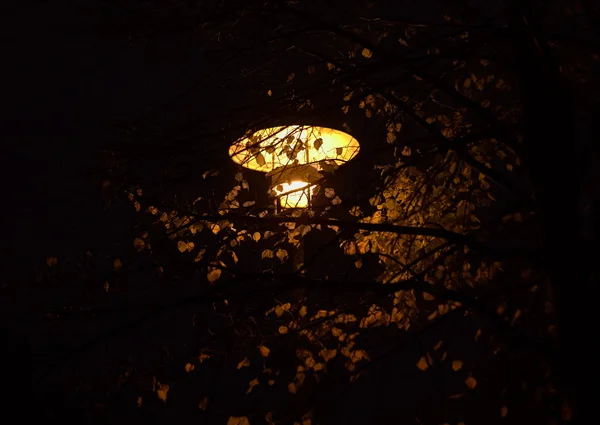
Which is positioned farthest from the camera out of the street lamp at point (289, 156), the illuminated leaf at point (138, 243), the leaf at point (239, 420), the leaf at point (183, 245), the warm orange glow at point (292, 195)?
the leaf at point (183, 245)

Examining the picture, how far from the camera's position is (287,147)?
15.8ft

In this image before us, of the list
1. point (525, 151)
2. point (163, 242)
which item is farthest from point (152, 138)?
point (525, 151)

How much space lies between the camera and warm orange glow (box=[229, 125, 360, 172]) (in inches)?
173

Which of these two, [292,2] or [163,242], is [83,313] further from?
[292,2]

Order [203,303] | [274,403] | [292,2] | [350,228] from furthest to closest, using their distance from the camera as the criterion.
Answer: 1. [274,403]
2. [292,2]
3. [350,228]
4. [203,303]

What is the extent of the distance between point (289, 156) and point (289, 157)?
0.03 meters

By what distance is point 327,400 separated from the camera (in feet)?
11.2

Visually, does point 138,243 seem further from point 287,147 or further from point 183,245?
point 287,147

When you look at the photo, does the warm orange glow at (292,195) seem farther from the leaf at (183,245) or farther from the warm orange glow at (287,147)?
the leaf at (183,245)

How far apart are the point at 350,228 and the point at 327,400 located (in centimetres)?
123

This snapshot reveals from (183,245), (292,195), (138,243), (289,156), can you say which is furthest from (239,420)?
(289,156)

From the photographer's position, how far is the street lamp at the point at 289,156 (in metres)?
4.36

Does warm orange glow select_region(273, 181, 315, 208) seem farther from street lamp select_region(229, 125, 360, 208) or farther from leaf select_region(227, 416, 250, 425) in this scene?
leaf select_region(227, 416, 250, 425)

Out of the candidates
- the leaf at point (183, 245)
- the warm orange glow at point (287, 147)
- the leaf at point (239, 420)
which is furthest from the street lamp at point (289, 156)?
the leaf at point (239, 420)
